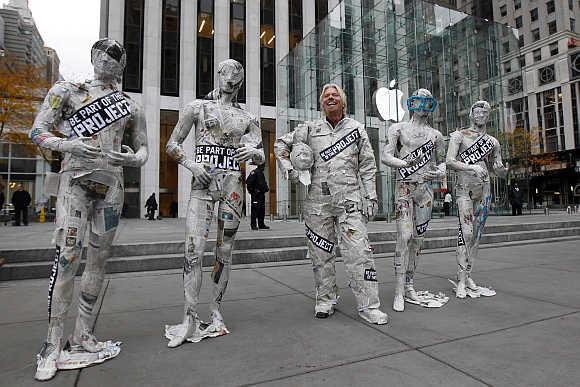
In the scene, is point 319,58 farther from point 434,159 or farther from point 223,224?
point 223,224

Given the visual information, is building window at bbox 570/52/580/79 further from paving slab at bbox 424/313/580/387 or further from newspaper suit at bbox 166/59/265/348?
newspaper suit at bbox 166/59/265/348

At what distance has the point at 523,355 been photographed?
8.15 ft

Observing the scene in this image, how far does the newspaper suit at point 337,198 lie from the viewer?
3.42 m

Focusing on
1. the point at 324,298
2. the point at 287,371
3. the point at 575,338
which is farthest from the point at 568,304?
the point at 287,371

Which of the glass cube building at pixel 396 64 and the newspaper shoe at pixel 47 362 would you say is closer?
the newspaper shoe at pixel 47 362

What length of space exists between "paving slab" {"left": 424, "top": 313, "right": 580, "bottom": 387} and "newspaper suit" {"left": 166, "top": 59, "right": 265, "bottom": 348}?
69.7 inches

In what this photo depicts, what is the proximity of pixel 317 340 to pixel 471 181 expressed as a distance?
2.78 m

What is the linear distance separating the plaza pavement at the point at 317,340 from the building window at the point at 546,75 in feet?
158

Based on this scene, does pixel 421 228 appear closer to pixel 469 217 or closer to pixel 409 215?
pixel 409 215

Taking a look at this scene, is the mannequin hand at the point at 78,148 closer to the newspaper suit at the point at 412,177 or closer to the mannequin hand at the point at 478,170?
the newspaper suit at the point at 412,177

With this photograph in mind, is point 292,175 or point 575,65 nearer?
point 292,175

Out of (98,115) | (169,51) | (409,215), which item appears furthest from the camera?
(169,51)

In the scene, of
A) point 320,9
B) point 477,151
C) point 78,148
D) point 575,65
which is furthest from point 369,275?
point 575,65

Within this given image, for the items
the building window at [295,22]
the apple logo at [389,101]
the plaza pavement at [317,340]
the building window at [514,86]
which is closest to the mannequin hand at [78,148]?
the plaza pavement at [317,340]
